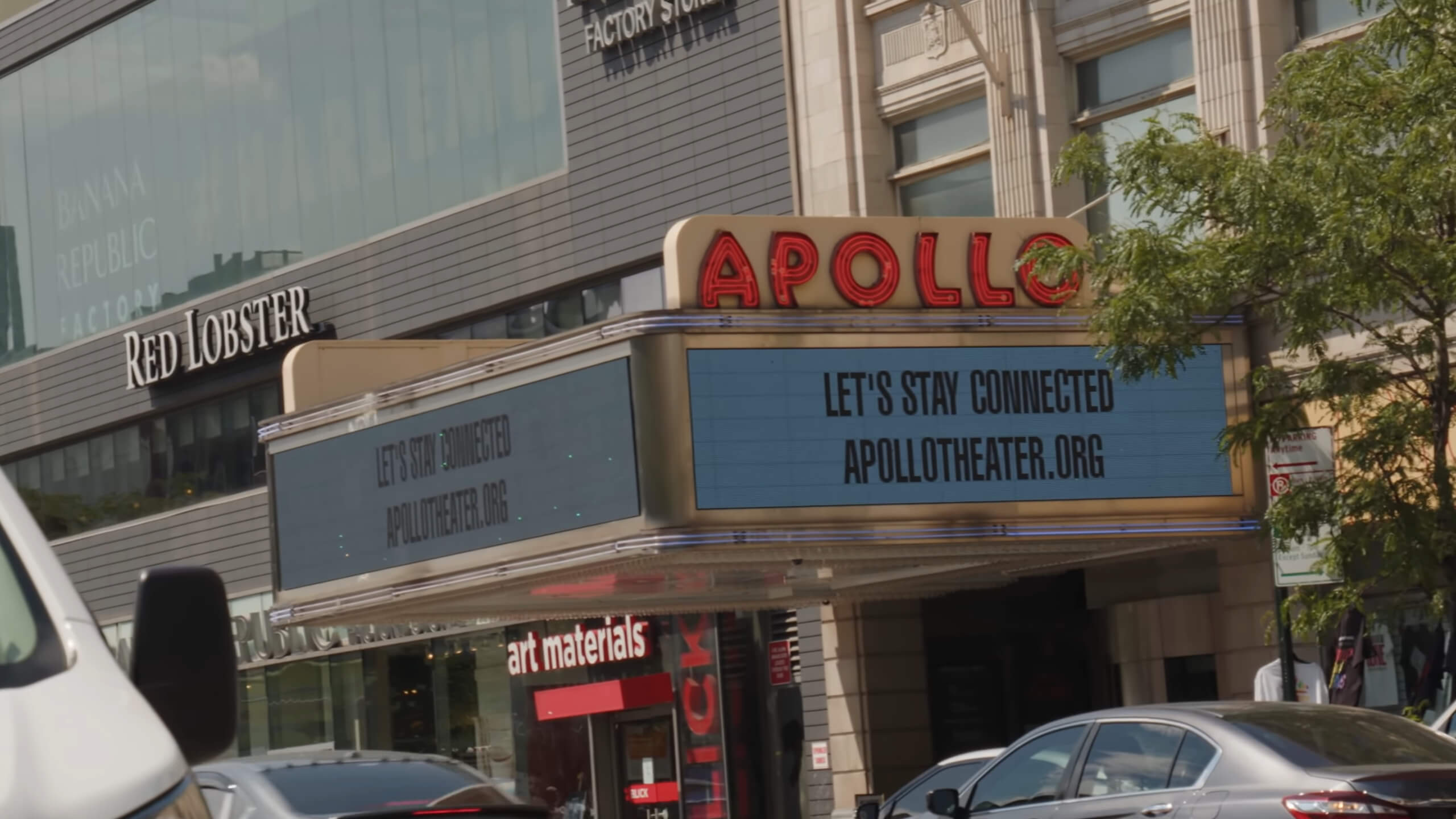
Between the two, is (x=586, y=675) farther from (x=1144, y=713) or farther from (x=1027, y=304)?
(x=1144, y=713)

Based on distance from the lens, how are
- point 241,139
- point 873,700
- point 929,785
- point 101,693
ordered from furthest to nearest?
point 241,139 → point 873,700 → point 929,785 → point 101,693

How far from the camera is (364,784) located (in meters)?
11.9

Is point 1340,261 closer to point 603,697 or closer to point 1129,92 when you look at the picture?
point 1129,92

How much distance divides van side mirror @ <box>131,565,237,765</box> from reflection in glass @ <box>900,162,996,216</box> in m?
19.8

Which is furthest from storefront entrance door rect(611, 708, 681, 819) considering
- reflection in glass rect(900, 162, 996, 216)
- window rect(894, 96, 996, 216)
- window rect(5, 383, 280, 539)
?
window rect(5, 383, 280, 539)

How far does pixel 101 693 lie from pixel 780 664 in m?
23.0

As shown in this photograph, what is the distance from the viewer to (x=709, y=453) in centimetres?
1989

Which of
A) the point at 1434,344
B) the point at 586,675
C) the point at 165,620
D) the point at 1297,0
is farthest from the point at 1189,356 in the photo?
the point at 586,675

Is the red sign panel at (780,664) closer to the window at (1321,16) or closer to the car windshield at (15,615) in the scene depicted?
the window at (1321,16)

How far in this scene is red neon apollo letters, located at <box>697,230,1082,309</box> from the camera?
20.0 metres

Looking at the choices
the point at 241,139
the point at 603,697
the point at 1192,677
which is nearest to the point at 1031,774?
the point at 1192,677

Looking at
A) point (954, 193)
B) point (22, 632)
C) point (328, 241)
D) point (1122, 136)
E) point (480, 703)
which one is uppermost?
point (328, 241)

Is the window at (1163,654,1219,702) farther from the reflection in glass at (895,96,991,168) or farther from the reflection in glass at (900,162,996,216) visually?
the reflection in glass at (895,96,991,168)

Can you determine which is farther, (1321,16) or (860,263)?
(1321,16)
